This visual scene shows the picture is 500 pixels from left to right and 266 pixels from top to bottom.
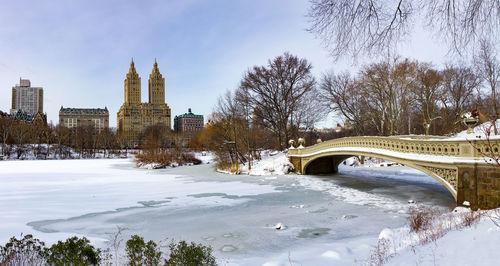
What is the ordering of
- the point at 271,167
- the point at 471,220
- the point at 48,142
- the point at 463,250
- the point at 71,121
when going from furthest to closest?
1. the point at 71,121
2. the point at 48,142
3. the point at 271,167
4. the point at 471,220
5. the point at 463,250

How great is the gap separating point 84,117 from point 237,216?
559 feet

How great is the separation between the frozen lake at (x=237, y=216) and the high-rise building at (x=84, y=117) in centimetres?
15316

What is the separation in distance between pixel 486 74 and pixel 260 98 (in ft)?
69.0

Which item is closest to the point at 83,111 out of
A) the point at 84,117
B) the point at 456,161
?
the point at 84,117

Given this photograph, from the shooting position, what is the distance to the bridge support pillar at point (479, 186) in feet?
28.6

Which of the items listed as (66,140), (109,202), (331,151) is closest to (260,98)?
(331,151)

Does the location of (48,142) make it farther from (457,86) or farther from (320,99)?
(457,86)

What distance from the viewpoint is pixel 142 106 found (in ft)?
514

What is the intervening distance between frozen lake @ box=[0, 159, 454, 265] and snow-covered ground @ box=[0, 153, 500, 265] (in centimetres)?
2

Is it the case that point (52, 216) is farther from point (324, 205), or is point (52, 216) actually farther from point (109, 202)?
point (324, 205)

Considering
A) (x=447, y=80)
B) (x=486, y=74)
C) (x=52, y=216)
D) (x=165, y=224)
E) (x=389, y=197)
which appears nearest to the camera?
(x=165, y=224)

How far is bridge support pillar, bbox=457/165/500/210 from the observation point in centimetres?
870

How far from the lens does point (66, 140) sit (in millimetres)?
73125

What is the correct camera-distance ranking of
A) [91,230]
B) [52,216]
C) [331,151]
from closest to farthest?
[91,230]
[52,216]
[331,151]
